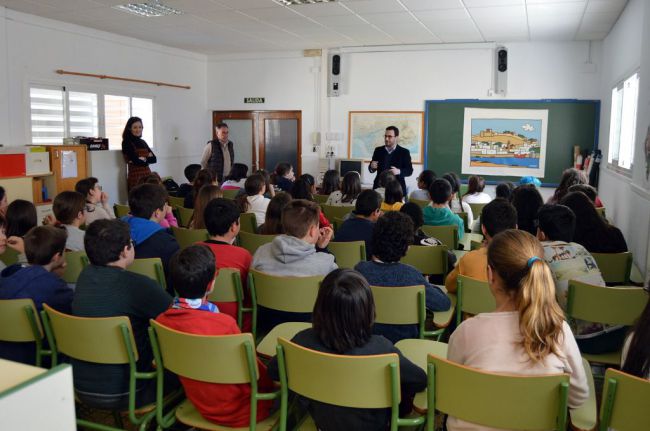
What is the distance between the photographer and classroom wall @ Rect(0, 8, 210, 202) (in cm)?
697

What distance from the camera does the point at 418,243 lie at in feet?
12.8

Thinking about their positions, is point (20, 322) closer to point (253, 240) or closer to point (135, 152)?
point (253, 240)

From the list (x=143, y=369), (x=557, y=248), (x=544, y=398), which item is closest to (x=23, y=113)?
(x=143, y=369)

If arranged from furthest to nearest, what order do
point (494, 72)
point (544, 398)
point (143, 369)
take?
point (494, 72) → point (143, 369) → point (544, 398)

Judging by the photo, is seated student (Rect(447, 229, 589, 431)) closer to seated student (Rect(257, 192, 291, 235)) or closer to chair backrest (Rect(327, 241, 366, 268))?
chair backrest (Rect(327, 241, 366, 268))

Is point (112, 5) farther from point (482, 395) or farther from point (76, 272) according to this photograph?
point (482, 395)

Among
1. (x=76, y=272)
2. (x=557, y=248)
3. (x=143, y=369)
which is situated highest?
(x=557, y=248)

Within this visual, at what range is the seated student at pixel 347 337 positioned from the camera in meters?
1.82

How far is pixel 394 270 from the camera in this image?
2.70 m

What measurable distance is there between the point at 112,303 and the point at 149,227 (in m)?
A: 1.27

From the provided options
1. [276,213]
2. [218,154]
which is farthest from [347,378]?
[218,154]

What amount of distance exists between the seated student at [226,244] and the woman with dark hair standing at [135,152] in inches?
224

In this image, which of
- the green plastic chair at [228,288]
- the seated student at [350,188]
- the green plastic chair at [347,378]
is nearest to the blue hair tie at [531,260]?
the green plastic chair at [347,378]

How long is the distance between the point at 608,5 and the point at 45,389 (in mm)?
6943
